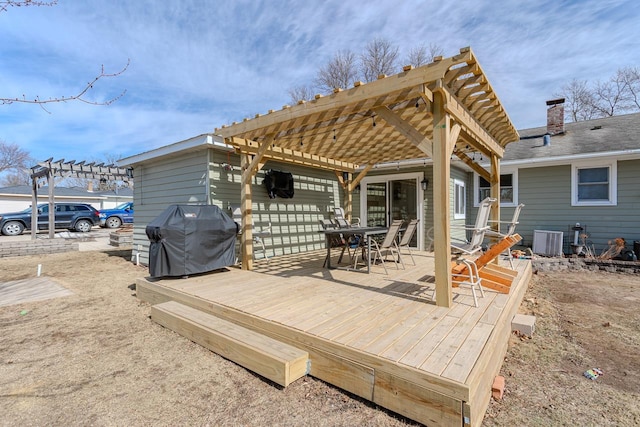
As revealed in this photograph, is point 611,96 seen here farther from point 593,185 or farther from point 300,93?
point 300,93

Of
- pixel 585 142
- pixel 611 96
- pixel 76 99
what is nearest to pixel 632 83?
pixel 611 96

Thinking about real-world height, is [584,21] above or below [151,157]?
above

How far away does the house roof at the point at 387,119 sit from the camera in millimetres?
3014

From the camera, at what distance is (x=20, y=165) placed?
28203mm

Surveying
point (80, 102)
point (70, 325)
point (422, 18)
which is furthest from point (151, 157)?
point (422, 18)

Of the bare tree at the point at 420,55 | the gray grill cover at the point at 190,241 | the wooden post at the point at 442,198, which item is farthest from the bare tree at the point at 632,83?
the gray grill cover at the point at 190,241

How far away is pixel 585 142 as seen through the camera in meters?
7.73

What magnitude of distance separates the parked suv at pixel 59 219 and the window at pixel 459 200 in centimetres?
1705

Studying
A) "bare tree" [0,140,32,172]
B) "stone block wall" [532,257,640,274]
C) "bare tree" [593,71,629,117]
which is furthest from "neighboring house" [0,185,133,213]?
"bare tree" [593,71,629,117]

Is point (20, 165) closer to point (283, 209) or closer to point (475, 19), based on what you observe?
point (283, 209)

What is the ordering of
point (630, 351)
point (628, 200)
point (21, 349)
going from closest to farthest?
point (630, 351)
point (21, 349)
point (628, 200)

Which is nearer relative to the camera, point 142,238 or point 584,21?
point 142,238

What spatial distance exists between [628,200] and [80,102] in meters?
9.90

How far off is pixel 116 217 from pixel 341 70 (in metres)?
15.5
